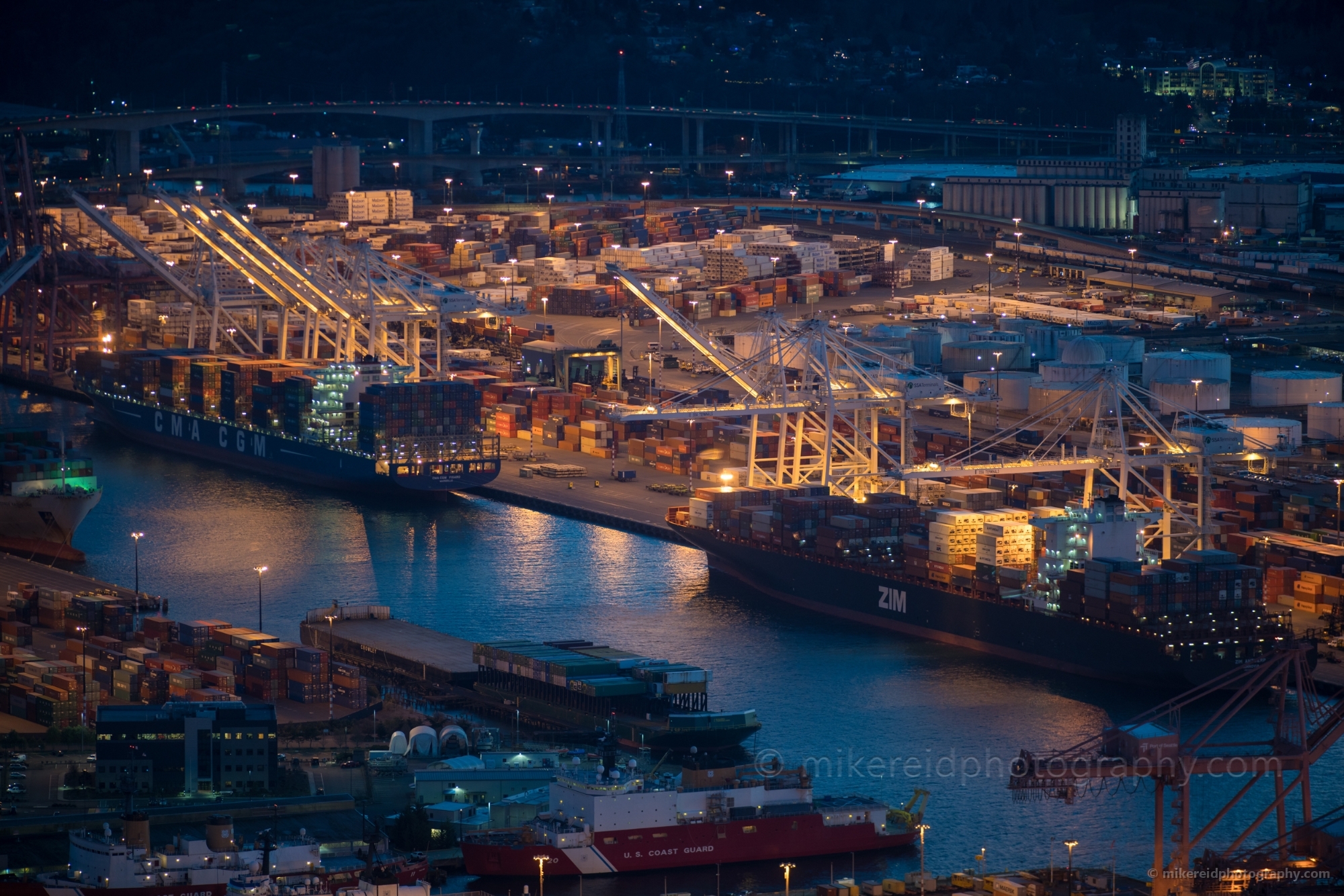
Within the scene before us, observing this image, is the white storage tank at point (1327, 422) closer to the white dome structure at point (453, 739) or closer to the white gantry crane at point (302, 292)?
the white gantry crane at point (302, 292)

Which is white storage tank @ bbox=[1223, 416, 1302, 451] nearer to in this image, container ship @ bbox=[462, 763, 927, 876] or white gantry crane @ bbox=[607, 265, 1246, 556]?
white gantry crane @ bbox=[607, 265, 1246, 556]

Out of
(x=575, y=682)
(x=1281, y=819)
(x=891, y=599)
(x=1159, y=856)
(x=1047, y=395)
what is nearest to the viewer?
(x=1159, y=856)

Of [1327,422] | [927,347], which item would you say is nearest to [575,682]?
[1327,422]

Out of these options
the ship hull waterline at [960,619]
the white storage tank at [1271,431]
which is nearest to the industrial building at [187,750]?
the ship hull waterline at [960,619]

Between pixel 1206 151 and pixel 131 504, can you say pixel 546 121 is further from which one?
pixel 131 504

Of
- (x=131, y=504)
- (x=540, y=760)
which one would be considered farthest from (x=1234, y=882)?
(x=131, y=504)

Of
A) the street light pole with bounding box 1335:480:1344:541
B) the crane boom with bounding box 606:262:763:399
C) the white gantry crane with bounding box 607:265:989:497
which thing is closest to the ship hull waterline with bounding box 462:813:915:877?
the street light pole with bounding box 1335:480:1344:541

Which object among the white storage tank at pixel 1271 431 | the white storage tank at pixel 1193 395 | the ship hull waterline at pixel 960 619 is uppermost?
the white storage tank at pixel 1193 395

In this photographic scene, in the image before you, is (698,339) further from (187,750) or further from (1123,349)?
(187,750)
